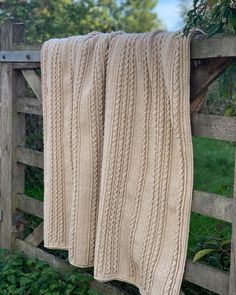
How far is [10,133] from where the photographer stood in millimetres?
3578

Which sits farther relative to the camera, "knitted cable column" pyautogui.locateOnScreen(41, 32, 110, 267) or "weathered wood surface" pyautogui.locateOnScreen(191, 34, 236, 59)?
"knitted cable column" pyautogui.locateOnScreen(41, 32, 110, 267)

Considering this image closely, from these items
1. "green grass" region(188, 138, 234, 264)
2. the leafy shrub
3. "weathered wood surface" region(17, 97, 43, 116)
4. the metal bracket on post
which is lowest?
the leafy shrub

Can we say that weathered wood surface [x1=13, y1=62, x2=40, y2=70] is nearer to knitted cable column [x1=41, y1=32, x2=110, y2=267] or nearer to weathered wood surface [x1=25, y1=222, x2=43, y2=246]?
knitted cable column [x1=41, y1=32, x2=110, y2=267]

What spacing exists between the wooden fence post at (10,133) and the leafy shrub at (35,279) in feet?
0.76

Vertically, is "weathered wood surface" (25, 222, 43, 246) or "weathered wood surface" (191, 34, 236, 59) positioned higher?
"weathered wood surface" (191, 34, 236, 59)

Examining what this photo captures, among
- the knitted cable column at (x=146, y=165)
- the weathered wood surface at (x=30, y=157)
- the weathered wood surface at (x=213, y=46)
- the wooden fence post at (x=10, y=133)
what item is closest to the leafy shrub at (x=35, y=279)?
the wooden fence post at (x=10, y=133)

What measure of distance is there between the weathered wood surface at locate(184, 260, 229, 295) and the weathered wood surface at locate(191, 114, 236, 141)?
57 centimetres

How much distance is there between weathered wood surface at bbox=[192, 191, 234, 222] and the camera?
2.37 meters

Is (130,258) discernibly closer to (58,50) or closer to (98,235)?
(98,235)

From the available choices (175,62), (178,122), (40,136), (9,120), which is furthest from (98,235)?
(40,136)

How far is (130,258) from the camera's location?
8.99 ft

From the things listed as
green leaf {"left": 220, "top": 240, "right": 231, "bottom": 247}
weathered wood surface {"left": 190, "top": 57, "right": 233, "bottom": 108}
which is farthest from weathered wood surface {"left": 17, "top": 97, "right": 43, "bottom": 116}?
green leaf {"left": 220, "top": 240, "right": 231, "bottom": 247}

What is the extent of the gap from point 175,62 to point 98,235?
0.90m

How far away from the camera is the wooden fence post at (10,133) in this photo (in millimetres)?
3523
